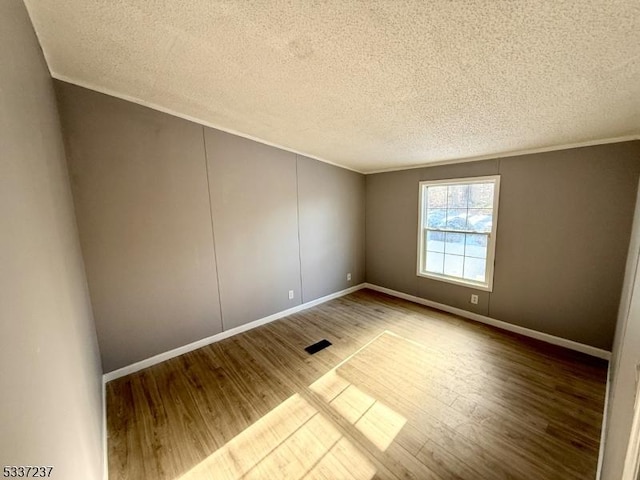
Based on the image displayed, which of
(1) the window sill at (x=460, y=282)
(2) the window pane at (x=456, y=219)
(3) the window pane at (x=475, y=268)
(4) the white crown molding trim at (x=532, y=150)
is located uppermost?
(4) the white crown molding trim at (x=532, y=150)

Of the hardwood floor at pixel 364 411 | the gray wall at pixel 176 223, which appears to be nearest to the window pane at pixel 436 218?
the hardwood floor at pixel 364 411

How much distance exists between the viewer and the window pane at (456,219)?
3.30 meters

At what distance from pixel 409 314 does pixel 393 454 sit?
2.09 meters

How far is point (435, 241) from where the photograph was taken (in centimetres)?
363

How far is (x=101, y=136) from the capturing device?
2.08 m

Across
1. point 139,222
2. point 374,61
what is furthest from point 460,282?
point 139,222

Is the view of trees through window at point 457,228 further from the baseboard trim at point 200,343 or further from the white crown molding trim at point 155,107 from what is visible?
the white crown molding trim at point 155,107

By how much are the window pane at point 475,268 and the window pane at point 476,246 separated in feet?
0.22

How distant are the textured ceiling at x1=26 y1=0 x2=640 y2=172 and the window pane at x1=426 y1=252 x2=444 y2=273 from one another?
1.73 meters

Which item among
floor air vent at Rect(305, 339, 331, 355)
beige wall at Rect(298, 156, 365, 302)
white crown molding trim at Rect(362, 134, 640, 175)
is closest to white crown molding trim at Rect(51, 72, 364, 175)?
beige wall at Rect(298, 156, 365, 302)

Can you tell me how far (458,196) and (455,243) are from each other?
2.13ft

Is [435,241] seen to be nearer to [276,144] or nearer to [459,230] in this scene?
[459,230]

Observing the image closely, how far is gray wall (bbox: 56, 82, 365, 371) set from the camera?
2.09 m

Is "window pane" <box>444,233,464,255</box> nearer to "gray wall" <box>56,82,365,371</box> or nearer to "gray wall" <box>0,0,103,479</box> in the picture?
"gray wall" <box>56,82,365,371</box>
